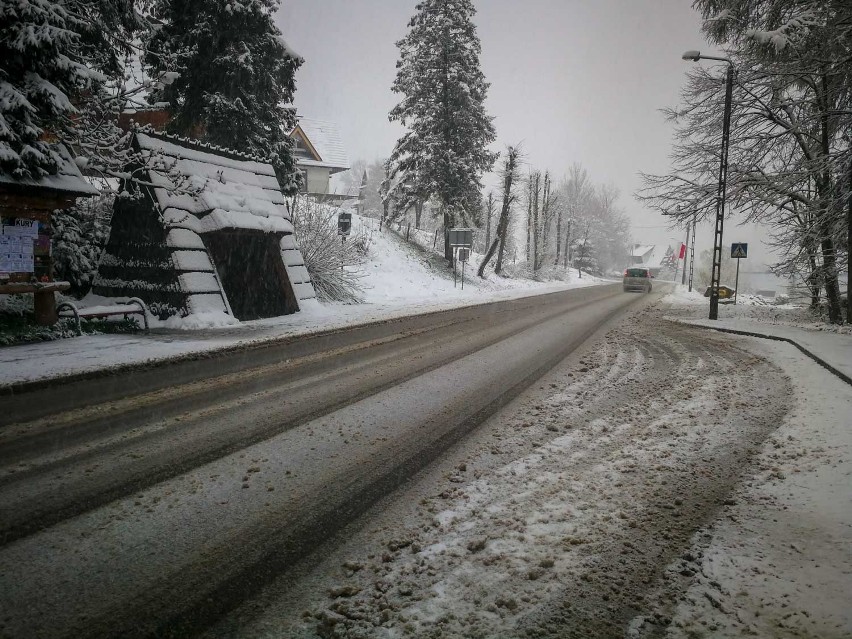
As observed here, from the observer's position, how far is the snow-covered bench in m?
9.24

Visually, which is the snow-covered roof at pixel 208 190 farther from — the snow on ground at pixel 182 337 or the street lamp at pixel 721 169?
the street lamp at pixel 721 169

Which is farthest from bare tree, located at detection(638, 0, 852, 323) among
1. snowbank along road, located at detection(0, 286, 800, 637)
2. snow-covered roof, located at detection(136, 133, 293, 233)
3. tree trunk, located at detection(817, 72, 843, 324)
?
snow-covered roof, located at detection(136, 133, 293, 233)

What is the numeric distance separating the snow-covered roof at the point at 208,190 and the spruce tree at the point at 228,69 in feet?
13.1

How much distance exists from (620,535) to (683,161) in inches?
704

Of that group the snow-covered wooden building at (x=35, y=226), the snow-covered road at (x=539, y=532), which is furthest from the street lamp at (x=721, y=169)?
the snow-covered wooden building at (x=35, y=226)

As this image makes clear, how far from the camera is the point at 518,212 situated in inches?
3041

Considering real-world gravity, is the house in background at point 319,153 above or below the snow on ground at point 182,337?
above

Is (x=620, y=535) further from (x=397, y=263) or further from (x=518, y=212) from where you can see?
(x=518, y=212)

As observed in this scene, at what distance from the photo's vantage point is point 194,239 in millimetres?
11266

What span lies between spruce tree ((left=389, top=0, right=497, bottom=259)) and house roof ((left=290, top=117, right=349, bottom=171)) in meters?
16.4

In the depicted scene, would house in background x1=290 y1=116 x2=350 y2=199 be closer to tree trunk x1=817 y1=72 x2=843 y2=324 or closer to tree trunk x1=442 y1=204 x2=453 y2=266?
tree trunk x1=442 y1=204 x2=453 y2=266

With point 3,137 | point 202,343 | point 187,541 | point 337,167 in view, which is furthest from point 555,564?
point 337,167

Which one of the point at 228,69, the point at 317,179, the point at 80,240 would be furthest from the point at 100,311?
the point at 317,179

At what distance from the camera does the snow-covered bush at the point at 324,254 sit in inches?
657
